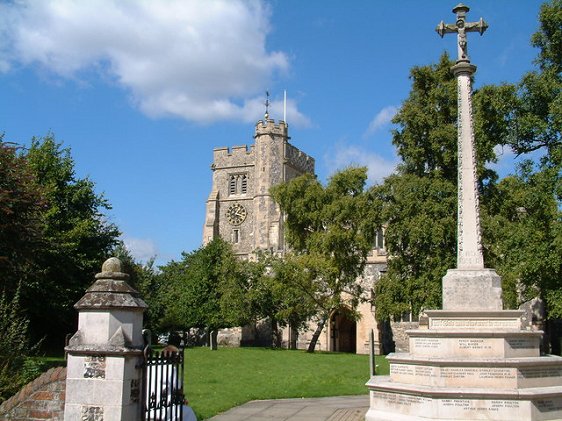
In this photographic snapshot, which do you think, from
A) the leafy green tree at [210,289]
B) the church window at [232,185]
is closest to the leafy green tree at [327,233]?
the leafy green tree at [210,289]

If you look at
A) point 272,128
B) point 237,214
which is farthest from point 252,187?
point 272,128

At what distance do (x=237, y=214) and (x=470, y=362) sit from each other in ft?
181

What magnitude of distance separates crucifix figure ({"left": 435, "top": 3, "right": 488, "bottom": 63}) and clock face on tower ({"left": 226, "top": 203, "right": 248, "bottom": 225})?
170 feet

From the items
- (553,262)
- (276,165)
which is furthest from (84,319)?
(276,165)

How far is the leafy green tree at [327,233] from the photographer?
31594mm

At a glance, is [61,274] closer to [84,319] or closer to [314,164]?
[84,319]

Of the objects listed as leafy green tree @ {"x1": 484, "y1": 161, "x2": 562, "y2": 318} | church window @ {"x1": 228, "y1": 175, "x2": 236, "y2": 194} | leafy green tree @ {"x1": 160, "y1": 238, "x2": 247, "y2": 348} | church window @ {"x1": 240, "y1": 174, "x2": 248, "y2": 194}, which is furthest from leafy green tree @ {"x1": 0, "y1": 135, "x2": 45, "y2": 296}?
church window @ {"x1": 228, "y1": 175, "x2": 236, "y2": 194}

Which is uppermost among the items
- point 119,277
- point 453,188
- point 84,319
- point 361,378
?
point 453,188

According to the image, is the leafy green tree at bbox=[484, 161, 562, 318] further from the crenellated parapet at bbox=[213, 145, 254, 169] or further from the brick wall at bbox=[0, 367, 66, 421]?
the crenellated parapet at bbox=[213, 145, 254, 169]

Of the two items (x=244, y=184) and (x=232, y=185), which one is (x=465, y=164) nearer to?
(x=244, y=184)

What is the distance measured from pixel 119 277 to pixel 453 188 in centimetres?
1841

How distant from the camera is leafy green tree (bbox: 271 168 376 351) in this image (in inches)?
1244

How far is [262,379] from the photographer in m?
17.5

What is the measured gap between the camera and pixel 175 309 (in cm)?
4034
